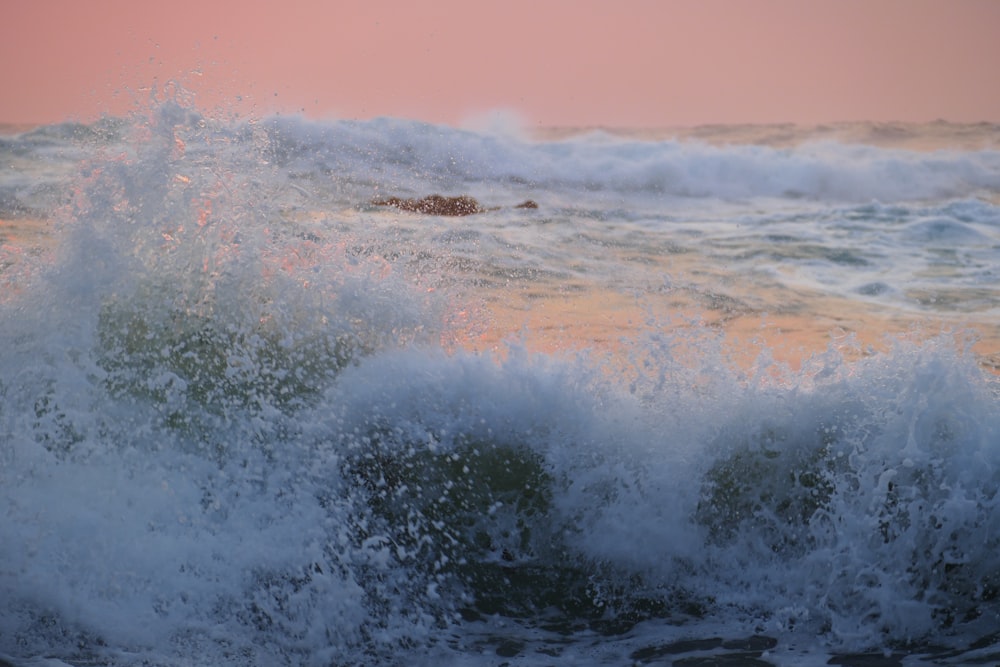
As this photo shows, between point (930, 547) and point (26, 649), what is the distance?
391 cm

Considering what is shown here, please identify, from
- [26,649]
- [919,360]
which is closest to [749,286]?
[919,360]

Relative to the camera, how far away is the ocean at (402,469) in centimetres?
410

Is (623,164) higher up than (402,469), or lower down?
higher up

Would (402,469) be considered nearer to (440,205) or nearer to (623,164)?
(440,205)

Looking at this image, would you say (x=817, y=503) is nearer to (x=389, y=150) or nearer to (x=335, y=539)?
(x=335, y=539)

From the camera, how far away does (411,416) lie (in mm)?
5262

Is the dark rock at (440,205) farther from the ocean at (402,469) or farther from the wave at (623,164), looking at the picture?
the ocean at (402,469)

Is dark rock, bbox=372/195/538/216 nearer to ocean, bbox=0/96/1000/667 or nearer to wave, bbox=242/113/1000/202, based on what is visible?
wave, bbox=242/113/1000/202

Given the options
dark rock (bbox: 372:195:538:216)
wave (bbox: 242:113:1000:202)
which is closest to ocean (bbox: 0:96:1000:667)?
dark rock (bbox: 372:195:538:216)

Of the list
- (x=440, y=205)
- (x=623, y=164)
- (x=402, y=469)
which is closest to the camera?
(x=402, y=469)

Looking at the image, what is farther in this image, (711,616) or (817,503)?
(817,503)

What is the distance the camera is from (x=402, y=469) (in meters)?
5.00

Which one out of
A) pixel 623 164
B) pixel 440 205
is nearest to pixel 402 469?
pixel 440 205

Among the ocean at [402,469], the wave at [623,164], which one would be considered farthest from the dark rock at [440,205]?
the ocean at [402,469]
